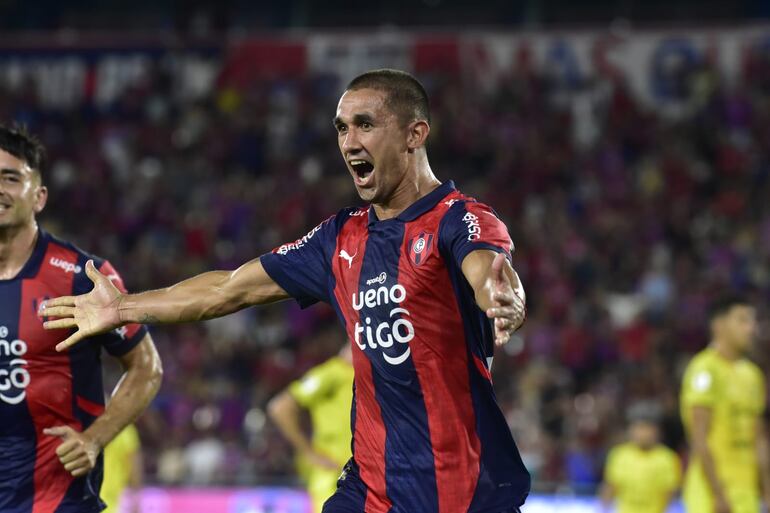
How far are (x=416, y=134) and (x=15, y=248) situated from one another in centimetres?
199

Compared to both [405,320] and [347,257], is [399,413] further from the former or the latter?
[347,257]

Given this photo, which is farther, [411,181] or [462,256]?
[411,181]

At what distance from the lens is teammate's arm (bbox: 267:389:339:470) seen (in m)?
10.1

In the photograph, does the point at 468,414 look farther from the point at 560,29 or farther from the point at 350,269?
the point at 560,29

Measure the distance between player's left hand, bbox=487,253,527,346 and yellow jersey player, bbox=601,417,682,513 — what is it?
329 inches

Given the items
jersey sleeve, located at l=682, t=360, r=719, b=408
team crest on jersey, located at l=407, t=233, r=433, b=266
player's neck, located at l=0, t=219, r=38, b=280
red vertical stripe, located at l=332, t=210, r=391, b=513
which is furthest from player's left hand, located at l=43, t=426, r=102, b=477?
jersey sleeve, located at l=682, t=360, r=719, b=408

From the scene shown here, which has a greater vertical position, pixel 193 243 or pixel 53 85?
pixel 53 85

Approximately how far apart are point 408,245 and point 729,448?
18.0 feet

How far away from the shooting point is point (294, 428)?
1044cm

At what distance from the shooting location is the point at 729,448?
30.2 feet

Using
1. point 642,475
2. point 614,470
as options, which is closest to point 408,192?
point 642,475

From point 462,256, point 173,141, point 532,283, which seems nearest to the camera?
point 462,256

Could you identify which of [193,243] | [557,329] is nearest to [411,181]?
[557,329]

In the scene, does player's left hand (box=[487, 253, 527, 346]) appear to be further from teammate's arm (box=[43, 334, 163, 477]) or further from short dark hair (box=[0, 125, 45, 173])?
short dark hair (box=[0, 125, 45, 173])
